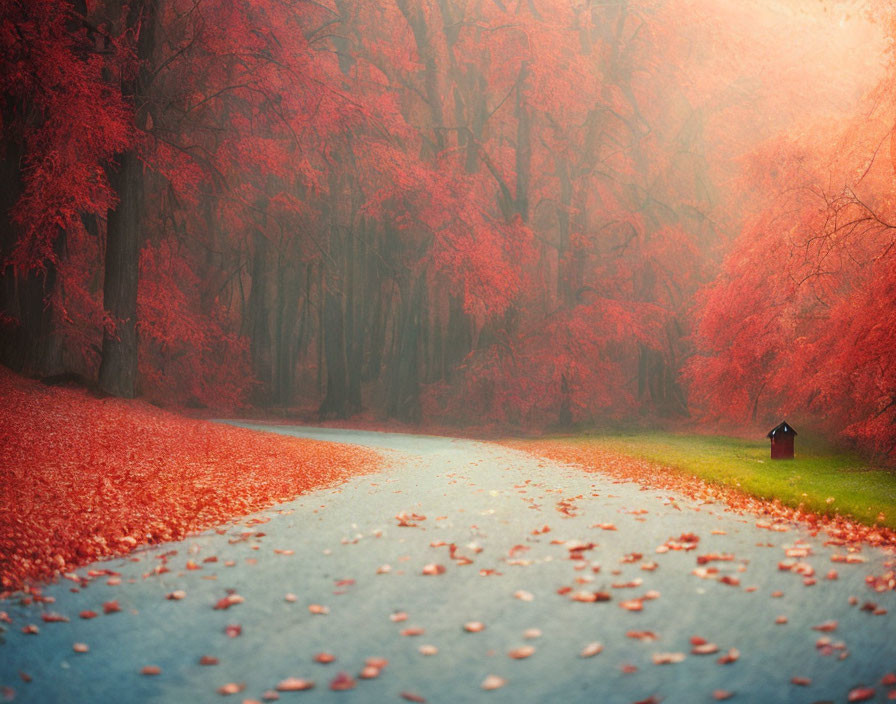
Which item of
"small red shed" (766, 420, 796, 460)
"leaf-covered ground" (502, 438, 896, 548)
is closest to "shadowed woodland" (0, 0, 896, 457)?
"small red shed" (766, 420, 796, 460)

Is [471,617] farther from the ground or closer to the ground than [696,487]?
closer to the ground

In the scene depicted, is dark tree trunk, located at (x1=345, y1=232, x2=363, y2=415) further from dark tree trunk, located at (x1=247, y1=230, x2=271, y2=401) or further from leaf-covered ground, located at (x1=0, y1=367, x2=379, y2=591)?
leaf-covered ground, located at (x1=0, y1=367, x2=379, y2=591)

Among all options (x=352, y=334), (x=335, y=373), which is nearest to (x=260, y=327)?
(x=352, y=334)

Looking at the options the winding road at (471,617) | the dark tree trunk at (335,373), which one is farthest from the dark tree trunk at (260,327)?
the winding road at (471,617)

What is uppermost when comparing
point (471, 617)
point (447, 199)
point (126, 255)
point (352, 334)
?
point (447, 199)

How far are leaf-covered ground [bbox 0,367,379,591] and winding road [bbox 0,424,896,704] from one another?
21.3 inches

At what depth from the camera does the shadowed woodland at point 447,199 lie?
1667 cm

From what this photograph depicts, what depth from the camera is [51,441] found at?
480 inches

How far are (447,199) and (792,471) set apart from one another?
14.2 meters

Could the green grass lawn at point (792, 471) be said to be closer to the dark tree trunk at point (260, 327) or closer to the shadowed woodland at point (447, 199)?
the shadowed woodland at point (447, 199)

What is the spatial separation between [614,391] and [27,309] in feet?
54.7

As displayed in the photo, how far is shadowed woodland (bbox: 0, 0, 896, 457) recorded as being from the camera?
16.7 meters

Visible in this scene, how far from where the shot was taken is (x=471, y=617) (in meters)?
5.01

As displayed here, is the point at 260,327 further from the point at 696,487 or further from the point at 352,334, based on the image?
the point at 696,487
